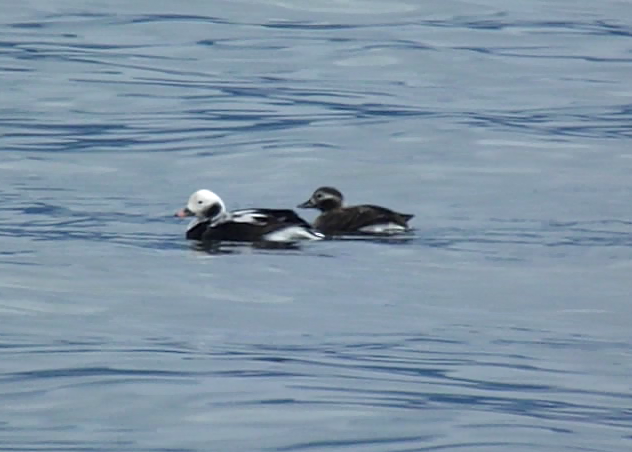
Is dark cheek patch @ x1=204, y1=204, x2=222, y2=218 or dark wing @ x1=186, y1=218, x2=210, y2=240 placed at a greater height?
dark cheek patch @ x1=204, y1=204, x2=222, y2=218

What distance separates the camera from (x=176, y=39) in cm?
2762

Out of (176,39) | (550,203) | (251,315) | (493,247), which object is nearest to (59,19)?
(176,39)

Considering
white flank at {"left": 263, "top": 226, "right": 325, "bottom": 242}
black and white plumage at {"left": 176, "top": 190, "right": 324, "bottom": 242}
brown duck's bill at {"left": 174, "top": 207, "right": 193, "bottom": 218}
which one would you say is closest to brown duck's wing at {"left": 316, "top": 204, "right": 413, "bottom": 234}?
black and white plumage at {"left": 176, "top": 190, "right": 324, "bottom": 242}

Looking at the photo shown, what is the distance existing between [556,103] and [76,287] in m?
11.2

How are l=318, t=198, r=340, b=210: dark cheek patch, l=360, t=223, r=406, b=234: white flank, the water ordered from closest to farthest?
the water → l=360, t=223, r=406, b=234: white flank → l=318, t=198, r=340, b=210: dark cheek patch

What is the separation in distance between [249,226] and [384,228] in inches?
35.0

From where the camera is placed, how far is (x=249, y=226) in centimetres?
1358

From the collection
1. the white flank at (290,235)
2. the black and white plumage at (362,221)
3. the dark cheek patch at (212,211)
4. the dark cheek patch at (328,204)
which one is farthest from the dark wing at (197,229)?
the dark cheek patch at (328,204)

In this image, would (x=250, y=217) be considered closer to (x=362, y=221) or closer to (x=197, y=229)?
(x=197, y=229)

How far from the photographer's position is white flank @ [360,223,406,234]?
44.2 ft

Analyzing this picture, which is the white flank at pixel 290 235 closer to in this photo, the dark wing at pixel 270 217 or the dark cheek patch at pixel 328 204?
the dark wing at pixel 270 217

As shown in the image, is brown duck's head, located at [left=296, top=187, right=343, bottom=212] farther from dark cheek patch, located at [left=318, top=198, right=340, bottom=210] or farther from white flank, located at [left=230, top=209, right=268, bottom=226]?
white flank, located at [left=230, top=209, right=268, bottom=226]

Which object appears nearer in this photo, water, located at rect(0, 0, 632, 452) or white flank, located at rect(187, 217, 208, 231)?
water, located at rect(0, 0, 632, 452)

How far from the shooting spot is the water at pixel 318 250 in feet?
28.6
